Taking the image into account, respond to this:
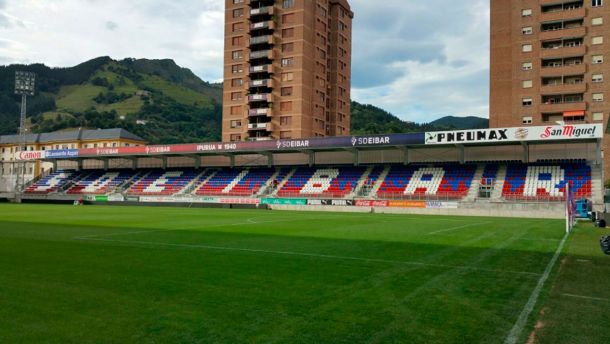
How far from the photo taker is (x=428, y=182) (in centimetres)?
5128

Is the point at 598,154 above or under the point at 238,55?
under

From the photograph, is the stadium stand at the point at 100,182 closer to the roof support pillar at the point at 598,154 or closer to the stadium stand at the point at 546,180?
the stadium stand at the point at 546,180

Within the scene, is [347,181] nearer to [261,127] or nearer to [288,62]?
[261,127]

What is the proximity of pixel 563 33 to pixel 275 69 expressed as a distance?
4994cm

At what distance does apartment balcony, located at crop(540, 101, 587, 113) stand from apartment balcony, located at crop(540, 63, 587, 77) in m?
5.00

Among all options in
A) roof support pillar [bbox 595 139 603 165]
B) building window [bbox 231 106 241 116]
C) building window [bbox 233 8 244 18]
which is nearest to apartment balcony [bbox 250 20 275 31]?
building window [bbox 233 8 244 18]

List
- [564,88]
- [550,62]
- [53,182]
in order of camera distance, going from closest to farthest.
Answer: [53,182], [564,88], [550,62]

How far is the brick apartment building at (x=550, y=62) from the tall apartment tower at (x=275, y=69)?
108 feet

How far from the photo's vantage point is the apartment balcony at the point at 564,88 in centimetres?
7256

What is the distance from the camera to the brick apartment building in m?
72.4

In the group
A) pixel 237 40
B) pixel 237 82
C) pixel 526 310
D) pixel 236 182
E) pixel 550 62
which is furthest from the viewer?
pixel 237 82

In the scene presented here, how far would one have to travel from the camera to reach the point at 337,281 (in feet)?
36.0

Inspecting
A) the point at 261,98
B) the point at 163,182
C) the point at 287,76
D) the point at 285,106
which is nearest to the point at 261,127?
the point at 261,98

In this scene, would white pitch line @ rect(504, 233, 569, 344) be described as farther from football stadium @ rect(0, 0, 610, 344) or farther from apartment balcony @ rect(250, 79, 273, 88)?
apartment balcony @ rect(250, 79, 273, 88)
